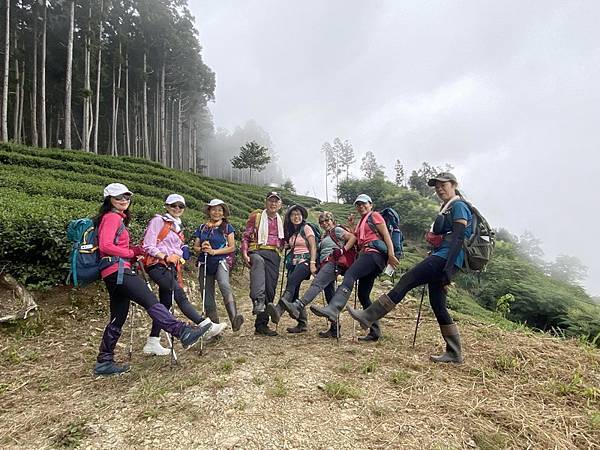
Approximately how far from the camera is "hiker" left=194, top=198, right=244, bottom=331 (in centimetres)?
454

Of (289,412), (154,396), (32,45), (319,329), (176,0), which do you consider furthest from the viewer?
(176,0)

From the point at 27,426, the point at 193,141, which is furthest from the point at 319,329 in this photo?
the point at 193,141

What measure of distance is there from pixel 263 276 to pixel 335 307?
1024mm

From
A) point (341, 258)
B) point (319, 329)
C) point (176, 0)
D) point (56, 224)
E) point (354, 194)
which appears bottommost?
point (319, 329)

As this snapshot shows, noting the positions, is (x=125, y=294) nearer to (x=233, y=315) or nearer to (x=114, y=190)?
(x=114, y=190)

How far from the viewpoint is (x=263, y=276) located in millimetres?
4590

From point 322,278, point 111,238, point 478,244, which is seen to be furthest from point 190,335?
point 478,244

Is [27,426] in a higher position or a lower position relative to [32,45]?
lower

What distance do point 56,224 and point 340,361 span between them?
14.3ft

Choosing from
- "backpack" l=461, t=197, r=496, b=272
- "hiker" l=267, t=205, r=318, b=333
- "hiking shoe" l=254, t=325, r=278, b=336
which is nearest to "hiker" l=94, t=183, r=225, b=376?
"hiking shoe" l=254, t=325, r=278, b=336

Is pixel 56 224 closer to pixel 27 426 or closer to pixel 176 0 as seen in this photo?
pixel 27 426

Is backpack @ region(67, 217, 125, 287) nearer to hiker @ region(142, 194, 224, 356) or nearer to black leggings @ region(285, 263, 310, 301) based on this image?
hiker @ region(142, 194, 224, 356)

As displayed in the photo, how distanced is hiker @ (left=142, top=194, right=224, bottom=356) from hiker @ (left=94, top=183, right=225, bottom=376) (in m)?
0.27

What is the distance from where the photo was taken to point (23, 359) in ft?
12.8
